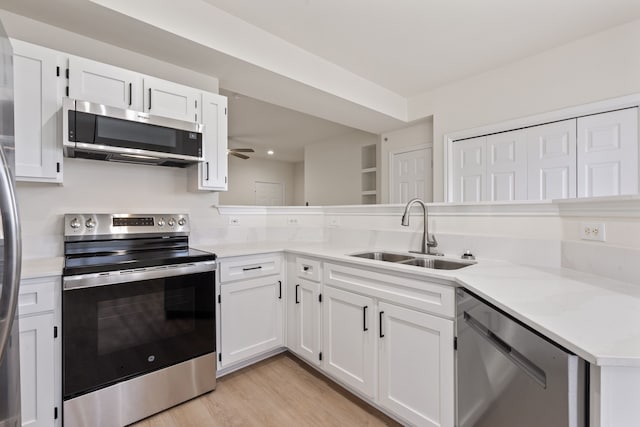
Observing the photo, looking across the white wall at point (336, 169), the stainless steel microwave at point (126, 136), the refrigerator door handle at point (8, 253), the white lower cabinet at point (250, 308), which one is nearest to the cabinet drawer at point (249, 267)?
the white lower cabinet at point (250, 308)

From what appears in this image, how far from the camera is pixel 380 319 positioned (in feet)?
5.47

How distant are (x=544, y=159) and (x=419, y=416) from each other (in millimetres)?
2665

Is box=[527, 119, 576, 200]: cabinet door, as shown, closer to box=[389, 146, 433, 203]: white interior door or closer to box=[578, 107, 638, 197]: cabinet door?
box=[578, 107, 638, 197]: cabinet door

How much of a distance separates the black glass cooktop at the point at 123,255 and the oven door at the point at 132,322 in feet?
0.13

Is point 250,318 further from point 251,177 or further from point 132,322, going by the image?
point 251,177

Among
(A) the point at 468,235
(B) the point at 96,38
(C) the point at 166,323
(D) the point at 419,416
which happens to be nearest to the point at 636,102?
(A) the point at 468,235

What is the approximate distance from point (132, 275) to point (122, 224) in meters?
0.59

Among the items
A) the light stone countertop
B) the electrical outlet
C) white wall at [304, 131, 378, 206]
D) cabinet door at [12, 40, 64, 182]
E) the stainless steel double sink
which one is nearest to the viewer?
the light stone countertop

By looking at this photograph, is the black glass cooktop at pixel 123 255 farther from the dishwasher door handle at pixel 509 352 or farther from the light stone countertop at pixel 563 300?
the dishwasher door handle at pixel 509 352

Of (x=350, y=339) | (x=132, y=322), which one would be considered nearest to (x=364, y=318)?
(x=350, y=339)

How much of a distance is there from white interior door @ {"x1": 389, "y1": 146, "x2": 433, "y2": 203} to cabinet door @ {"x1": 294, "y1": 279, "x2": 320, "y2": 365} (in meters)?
2.49

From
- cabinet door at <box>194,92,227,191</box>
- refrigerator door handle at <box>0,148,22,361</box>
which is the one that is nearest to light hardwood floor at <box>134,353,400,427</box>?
refrigerator door handle at <box>0,148,22,361</box>

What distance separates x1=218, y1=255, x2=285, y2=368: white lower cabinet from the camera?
2.07 meters

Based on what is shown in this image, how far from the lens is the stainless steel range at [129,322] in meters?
1.49
